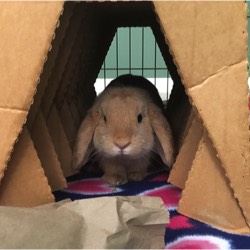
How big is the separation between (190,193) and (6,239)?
25.0 inches

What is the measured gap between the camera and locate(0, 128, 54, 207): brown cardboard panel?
4.40 ft

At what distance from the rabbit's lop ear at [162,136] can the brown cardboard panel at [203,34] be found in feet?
1.87

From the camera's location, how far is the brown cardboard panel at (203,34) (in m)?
1.21

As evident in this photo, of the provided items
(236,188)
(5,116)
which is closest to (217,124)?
(236,188)

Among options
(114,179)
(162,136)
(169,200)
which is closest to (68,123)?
(114,179)

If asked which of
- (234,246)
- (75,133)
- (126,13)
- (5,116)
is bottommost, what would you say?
(234,246)

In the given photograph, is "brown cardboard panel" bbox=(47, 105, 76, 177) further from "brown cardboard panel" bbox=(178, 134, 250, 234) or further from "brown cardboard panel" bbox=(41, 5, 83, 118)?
"brown cardboard panel" bbox=(178, 134, 250, 234)

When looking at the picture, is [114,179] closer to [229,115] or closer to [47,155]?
[47,155]

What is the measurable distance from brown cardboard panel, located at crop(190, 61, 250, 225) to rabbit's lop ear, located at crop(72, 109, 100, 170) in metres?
0.70

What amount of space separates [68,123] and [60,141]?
0.65 feet

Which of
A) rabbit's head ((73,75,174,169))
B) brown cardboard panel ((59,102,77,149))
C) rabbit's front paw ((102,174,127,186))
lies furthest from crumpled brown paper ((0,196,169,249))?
brown cardboard panel ((59,102,77,149))

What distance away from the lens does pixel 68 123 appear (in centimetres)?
200

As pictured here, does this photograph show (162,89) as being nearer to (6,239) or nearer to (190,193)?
(190,193)

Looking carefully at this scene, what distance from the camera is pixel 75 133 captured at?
80.8 inches
